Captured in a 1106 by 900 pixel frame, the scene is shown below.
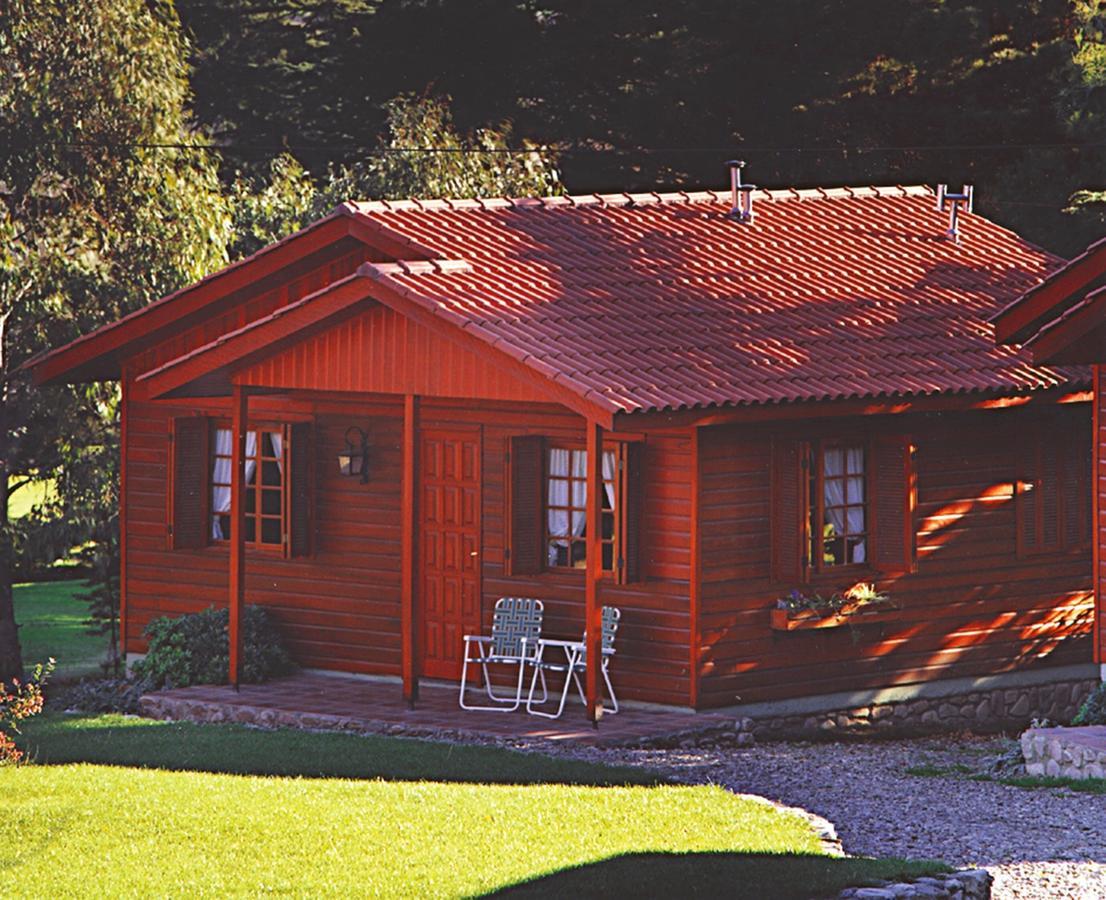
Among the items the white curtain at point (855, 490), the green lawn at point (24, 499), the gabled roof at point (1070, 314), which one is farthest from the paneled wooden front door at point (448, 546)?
the green lawn at point (24, 499)

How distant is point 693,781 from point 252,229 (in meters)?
13.9

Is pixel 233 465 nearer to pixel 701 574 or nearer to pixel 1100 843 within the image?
pixel 701 574

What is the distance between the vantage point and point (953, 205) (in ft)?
73.2

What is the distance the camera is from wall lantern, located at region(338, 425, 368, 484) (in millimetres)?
19844

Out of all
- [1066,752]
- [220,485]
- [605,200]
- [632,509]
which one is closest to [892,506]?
[632,509]

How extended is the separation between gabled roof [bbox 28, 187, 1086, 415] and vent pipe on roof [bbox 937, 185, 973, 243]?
0.17 meters

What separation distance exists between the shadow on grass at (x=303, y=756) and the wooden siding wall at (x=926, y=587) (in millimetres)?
2511

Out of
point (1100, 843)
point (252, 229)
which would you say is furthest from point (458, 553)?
point (252, 229)

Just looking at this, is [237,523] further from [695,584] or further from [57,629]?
[57,629]

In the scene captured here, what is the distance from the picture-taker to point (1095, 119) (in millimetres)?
27875

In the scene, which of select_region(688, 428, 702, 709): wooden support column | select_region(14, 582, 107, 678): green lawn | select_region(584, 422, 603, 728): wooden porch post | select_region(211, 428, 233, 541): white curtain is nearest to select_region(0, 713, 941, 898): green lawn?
select_region(584, 422, 603, 728): wooden porch post

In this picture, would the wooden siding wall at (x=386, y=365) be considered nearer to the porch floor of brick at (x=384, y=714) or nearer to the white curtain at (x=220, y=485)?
the white curtain at (x=220, y=485)

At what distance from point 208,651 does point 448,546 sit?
2319 millimetres

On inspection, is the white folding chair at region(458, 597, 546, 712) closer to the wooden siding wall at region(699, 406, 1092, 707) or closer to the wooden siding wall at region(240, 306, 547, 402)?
the wooden siding wall at region(699, 406, 1092, 707)
